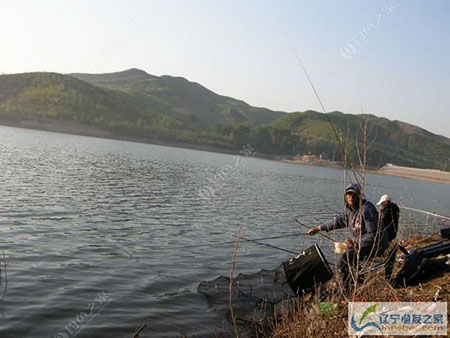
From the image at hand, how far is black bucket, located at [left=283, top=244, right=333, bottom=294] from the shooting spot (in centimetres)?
766

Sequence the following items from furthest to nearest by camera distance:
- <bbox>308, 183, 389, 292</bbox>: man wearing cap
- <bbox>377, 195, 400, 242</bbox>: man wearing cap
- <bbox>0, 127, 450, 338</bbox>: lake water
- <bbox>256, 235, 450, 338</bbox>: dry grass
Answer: <bbox>377, 195, 400, 242</bbox>: man wearing cap, <bbox>0, 127, 450, 338</bbox>: lake water, <bbox>308, 183, 389, 292</bbox>: man wearing cap, <bbox>256, 235, 450, 338</bbox>: dry grass

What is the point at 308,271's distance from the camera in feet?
25.7

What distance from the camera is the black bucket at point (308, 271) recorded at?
7.66 meters

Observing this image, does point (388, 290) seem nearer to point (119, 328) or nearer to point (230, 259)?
point (119, 328)

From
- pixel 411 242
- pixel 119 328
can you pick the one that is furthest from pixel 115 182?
pixel 119 328

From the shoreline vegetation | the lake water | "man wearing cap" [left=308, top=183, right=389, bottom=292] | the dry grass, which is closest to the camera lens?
the dry grass

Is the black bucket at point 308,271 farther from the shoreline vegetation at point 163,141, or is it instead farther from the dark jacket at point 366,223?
the shoreline vegetation at point 163,141

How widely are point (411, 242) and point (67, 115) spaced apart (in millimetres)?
131523

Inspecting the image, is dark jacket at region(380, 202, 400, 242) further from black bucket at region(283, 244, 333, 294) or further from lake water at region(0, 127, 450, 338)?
lake water at region(0, 127, 450, 338)

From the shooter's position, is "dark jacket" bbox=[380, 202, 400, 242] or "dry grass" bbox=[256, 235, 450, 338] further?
"dark jacket" bbox=[380, 202, 400, 242]

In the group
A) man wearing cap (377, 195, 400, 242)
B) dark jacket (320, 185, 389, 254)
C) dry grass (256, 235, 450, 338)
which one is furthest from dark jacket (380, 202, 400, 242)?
dry grass (256, 235, 450, 338)

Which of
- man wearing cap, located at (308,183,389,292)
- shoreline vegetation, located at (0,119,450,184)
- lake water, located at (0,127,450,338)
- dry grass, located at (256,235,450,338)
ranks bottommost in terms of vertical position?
lake water, located at (0,127,450,338)

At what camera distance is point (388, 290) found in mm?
6836

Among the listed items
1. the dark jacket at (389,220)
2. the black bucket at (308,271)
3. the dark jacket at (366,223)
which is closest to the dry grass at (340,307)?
the black bucket at (308,271)
